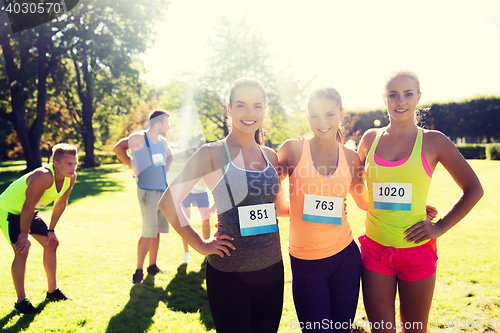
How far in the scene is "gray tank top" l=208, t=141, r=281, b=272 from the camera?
194 centimetres

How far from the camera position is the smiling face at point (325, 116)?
2.33 m

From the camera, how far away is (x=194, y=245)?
6.41 feet

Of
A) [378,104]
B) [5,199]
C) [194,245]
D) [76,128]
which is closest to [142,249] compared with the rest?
[5,199]

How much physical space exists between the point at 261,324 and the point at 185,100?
2656cm

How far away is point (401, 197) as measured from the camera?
7.07 ft

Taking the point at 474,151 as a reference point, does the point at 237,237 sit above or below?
above

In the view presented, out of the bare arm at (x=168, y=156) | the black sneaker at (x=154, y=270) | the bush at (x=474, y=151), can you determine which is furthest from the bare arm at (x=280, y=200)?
the bush at (x=474, y=151)

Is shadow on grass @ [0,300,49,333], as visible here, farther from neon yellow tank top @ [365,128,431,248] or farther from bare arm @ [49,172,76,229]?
neon yellow tank top @ [365,128,431,248]

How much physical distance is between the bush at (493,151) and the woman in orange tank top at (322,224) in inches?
946

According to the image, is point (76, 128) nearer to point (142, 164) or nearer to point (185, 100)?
point (185, 100)

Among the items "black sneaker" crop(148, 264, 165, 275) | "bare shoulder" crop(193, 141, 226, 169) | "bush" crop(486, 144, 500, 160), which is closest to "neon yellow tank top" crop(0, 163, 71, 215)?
"black sneaker" crop(148, 264, 165, 275)

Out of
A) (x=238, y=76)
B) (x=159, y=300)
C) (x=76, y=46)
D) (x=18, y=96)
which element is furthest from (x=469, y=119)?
(x=18, y=96)

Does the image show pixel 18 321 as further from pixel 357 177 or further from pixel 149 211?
pixel 357 177

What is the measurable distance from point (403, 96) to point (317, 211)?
A: 109 centimetres
